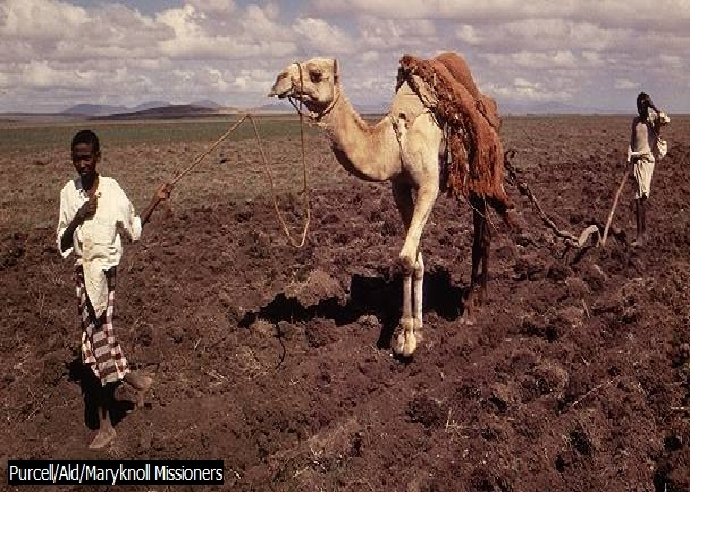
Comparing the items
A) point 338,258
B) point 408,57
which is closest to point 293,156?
point 338,258

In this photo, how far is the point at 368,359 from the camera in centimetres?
632

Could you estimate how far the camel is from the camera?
16.8 ft

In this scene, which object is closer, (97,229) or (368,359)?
(97,229)

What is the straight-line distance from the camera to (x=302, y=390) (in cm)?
591

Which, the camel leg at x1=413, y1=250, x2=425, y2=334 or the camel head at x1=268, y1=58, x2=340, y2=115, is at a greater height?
the camel head at x1=268, y1=58, x2=340, y2=115

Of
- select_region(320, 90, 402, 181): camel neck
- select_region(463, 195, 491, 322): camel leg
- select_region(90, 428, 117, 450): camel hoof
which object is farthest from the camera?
select_region(463, 195, 491, 322): camel leg

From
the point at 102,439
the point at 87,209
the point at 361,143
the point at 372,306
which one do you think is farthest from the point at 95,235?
the point at 372,306

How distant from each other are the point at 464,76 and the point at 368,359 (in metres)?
2.55

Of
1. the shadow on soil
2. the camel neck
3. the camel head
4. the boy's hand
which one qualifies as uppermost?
the camel head

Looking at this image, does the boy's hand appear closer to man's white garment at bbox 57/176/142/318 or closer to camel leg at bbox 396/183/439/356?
man's white garment at bbox 57/176/142/318

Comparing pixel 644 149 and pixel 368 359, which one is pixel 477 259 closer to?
pixel 368 359
